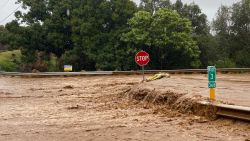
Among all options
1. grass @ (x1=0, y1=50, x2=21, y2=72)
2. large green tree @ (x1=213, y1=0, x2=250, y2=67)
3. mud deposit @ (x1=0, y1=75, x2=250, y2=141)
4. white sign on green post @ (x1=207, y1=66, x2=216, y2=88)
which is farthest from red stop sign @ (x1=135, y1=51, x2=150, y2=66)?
grass @ (x1=0, y1=50, x2=21, y2=72)

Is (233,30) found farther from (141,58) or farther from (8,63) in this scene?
(141,58)

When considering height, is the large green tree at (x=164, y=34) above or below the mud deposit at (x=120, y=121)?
above

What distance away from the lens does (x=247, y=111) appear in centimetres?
1007

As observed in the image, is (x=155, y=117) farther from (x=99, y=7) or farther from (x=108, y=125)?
(x=99, y=7)

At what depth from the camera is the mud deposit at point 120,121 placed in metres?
9.56

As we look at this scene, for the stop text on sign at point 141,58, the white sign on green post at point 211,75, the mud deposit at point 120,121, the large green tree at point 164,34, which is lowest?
the mud deposit at point 120,121

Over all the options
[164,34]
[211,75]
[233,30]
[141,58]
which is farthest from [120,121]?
[233,30]

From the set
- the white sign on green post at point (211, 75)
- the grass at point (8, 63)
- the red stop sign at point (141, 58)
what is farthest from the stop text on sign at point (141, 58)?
the grass at point (8, 63)

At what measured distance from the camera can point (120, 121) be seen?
11.7m

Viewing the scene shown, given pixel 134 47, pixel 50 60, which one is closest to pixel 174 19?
pixel 134 47

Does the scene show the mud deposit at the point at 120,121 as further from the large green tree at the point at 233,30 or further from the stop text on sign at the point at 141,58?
the large green tree at the point at 233,30

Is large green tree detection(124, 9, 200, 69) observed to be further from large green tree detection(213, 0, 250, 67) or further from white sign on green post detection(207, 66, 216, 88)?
white sign on green post detection(207, 66, 216, 88)

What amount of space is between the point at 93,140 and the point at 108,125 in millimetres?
1823

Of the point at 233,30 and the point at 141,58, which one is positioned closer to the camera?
the point at 141,58
